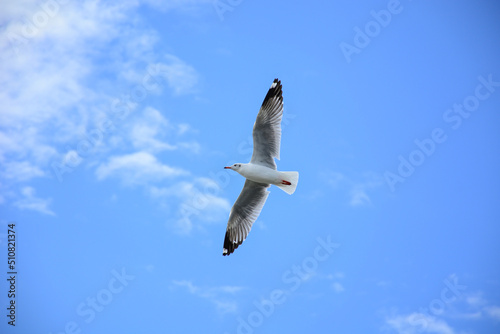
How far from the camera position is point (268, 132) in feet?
40.4

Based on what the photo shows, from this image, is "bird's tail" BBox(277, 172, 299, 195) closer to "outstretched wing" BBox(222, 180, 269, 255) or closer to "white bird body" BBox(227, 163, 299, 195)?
"white bird body" BBox(227, 163, 299, 195)

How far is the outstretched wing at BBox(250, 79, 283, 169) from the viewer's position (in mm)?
12312

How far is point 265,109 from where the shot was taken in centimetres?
1240

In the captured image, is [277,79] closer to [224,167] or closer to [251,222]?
[224,167]

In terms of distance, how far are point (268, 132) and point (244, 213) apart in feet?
6.06

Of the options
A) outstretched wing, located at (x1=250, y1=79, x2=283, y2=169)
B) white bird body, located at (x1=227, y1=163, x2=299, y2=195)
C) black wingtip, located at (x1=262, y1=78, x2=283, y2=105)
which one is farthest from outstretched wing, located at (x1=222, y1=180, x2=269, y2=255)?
black wingtip, located at (x1=262, y1=78, x2=283, y2=105)

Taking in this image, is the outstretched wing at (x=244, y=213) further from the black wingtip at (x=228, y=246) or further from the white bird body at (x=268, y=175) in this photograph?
the white bird body at (x=268, y=175)

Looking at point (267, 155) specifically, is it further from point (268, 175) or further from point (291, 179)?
point (291, 179)

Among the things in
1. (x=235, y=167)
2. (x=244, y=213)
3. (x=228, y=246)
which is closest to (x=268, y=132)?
(x=235, y=167)

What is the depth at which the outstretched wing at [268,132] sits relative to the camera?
12.3 metres

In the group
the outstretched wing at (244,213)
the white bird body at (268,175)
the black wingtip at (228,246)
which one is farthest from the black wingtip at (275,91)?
the black wingtip at (228,246)

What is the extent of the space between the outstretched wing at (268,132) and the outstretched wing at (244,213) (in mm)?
615

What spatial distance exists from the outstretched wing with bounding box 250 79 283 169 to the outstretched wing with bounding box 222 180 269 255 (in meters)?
0.61

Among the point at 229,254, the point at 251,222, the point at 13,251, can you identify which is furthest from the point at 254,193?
the point at 13,251
